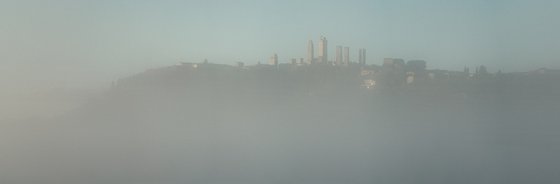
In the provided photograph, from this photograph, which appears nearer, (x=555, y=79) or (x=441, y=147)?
(x=555, y=79)

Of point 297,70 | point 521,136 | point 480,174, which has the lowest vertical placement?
point 480,174

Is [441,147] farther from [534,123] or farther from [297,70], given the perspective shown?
[297,70]

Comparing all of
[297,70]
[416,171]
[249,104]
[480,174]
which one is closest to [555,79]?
[480,174]

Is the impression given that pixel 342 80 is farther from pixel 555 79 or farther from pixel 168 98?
pixel 555 79

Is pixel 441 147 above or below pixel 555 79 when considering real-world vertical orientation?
below

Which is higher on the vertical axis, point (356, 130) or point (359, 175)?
point (356, 130)

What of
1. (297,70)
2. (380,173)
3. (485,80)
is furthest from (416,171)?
(297,70)

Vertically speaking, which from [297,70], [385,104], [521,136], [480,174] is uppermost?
[297,70]

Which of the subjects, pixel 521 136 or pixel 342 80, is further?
pixel 521 136

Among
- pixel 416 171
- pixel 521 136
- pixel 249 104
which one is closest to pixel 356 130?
pixel 416 171
